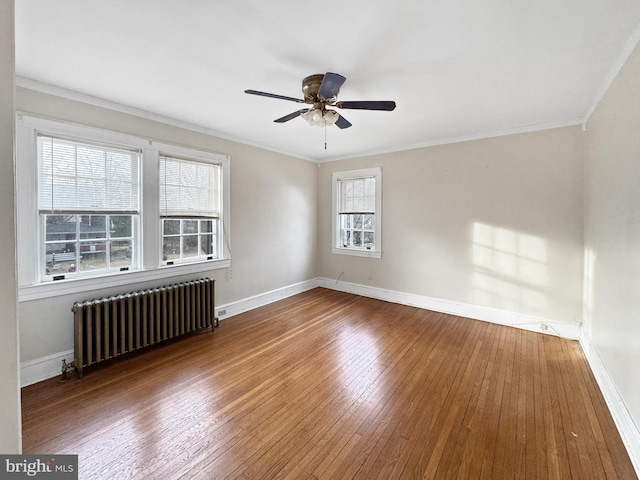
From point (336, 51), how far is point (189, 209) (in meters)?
2.64

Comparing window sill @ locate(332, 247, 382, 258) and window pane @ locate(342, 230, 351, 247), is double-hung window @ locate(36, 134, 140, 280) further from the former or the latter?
window pane @ locate(342, 230, 351, 247)

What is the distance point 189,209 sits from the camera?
3.57 m

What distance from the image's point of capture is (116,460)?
5.43 ft

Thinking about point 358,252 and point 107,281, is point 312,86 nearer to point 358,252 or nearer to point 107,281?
point 107,281

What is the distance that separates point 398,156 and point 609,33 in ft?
9.53

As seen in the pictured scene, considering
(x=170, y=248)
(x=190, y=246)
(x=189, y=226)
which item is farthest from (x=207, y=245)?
(x=170, y=248)

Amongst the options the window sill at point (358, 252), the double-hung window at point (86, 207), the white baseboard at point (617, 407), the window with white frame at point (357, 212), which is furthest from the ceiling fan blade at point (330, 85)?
the window sill at point (358, 252)

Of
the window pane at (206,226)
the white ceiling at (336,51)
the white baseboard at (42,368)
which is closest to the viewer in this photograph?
the white ceiling at (336,51)

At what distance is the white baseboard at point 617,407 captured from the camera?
1.68 metres

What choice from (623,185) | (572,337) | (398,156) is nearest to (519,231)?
(572,337)

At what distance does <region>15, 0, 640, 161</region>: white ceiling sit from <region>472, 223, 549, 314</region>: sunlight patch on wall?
5.14 ft

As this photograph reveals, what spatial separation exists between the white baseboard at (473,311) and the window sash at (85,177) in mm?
3868

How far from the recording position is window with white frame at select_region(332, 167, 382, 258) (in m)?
4.93

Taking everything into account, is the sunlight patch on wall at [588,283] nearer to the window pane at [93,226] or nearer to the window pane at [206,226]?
the window pane at [206,226]
